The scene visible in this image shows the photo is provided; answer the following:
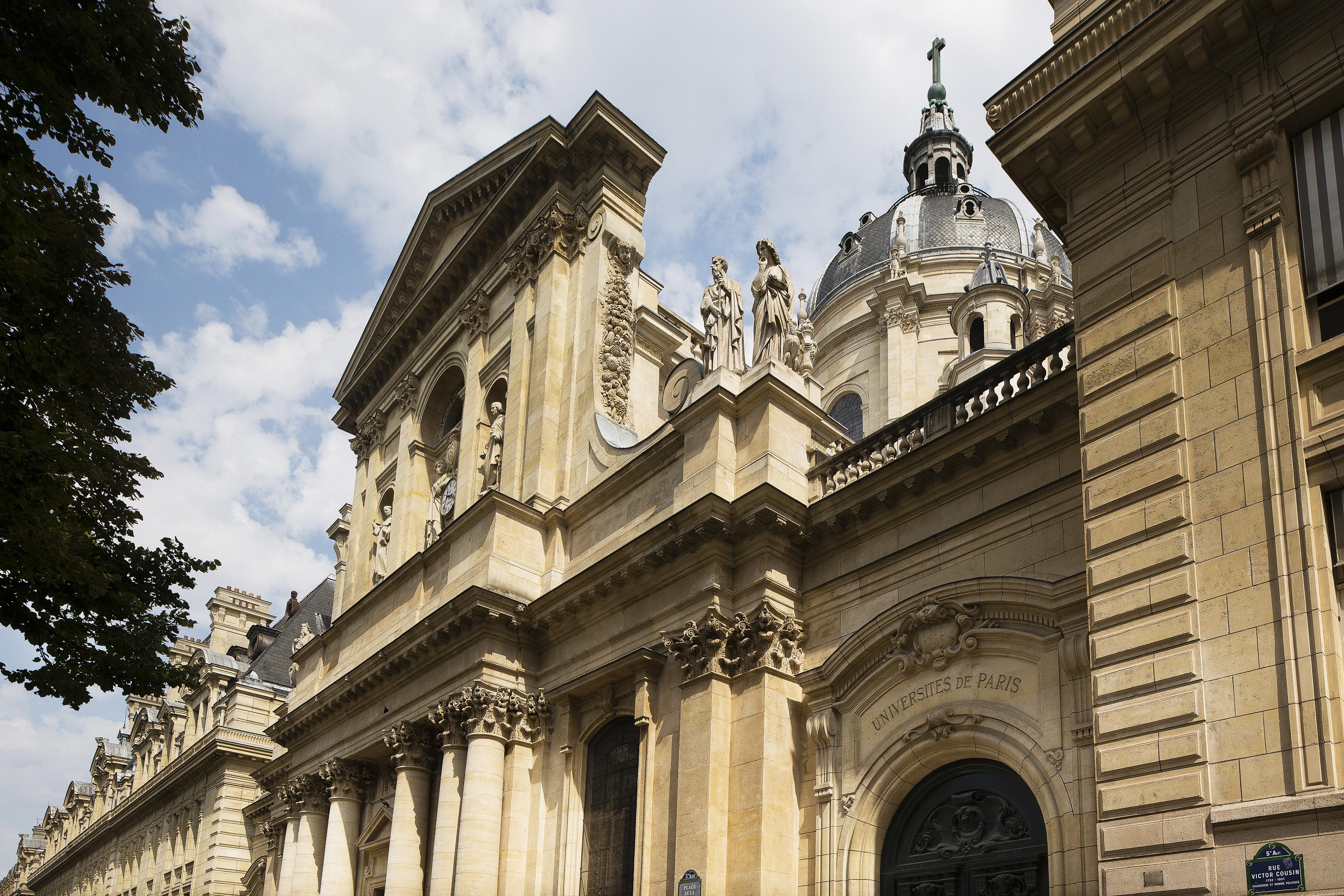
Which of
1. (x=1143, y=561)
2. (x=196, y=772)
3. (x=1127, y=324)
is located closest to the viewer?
(x=1143, y=561)

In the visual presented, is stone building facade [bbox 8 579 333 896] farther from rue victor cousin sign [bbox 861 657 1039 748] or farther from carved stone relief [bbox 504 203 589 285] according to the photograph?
rue victor cousin sign [bbox 861 657 1039 748]

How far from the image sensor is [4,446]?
436 inches

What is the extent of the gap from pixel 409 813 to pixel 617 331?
34.2 feet

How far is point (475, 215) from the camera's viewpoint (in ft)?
94.6

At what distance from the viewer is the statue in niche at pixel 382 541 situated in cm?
3016

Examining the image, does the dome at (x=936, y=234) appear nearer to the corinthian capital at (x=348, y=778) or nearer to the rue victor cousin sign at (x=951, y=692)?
the corinthian capital at (x=348, y=778)

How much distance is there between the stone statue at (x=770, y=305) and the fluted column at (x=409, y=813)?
10.4 m

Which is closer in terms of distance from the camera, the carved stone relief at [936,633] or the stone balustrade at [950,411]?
the carved stone relief at [936,633]

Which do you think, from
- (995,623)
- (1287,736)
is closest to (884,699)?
(995,623)

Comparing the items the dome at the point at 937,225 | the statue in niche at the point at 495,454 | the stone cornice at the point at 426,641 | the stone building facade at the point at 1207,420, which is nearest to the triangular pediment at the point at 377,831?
the stone cornice at the point at 426,641

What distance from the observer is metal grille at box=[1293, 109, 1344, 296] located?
10039mm

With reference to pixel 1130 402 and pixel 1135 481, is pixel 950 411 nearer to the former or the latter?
pixel 1130 402

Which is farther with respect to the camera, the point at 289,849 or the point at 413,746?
the point at 289,849

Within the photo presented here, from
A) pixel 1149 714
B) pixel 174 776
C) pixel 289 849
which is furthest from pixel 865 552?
pixel 174 776
